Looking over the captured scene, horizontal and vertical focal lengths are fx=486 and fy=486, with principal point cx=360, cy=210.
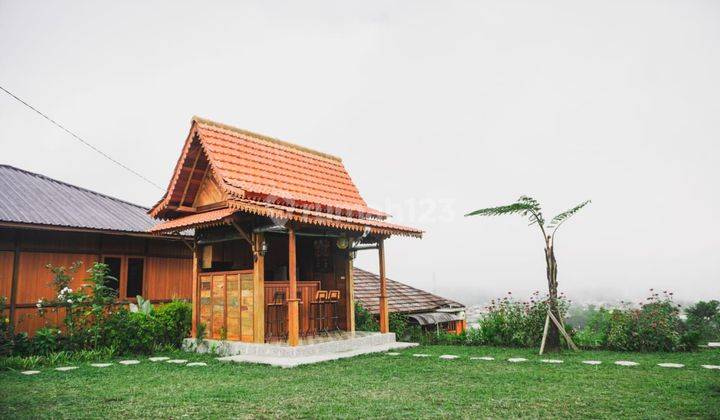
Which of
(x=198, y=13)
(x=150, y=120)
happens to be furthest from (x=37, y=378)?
(x=150, y=120)

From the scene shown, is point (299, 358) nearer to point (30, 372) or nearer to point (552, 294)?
point (30, 372)

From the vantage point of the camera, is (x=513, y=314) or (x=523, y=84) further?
(x=523, y=84)

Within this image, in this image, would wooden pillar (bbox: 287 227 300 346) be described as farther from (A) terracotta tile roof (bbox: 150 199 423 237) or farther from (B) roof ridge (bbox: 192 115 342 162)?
(B) roof ridge (bbox: 192 115 342 162)

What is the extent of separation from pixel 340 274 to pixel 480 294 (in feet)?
156

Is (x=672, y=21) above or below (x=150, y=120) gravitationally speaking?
below

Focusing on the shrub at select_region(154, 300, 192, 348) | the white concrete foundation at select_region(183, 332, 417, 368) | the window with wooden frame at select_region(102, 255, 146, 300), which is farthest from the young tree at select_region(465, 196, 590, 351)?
the window with wooden frame at select_region(102, 255, 146, 300)

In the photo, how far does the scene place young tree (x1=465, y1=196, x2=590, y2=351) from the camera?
Result: 987cm

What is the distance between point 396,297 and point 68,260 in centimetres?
1129

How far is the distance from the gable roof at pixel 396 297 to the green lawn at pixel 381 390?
320 inches

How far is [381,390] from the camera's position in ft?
20.5

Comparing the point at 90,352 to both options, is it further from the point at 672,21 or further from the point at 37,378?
the point at 672,21

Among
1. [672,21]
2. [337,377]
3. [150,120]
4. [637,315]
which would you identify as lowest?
[337,377]

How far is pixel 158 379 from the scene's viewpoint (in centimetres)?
744

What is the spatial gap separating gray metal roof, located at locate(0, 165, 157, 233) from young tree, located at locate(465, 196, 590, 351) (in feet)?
33.6
